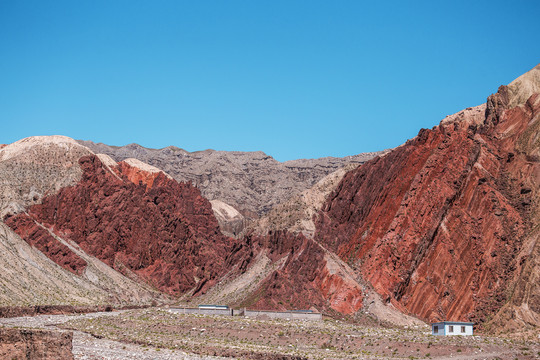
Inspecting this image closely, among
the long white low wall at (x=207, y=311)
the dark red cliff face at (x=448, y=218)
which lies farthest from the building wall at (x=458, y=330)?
the long white low wall at (x=207, y=311)

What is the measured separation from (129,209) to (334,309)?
72929 millimetres

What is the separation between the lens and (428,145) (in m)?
111

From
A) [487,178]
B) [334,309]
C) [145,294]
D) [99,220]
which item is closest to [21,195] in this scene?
[99,220]

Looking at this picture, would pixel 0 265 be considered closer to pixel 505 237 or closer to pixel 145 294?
pixel 145 294

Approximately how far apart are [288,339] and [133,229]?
279 ft

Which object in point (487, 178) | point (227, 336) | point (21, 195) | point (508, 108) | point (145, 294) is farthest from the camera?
point (21, 195)

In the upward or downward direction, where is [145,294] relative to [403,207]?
downward

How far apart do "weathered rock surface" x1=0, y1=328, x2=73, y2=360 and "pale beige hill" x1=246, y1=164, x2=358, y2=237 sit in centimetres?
7535

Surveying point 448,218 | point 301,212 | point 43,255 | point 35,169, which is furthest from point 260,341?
point 35,169

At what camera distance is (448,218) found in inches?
3851

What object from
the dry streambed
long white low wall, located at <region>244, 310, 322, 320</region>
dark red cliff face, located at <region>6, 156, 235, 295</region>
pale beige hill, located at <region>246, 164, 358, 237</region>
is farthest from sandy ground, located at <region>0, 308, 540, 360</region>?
dark red cliff face, located at <region>6, 156, 235, 295</region>

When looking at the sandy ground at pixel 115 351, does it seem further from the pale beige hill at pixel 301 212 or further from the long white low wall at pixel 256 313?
the pale beige hill at pixel 301 212

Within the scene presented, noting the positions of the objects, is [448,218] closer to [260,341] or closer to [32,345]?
[260,341]

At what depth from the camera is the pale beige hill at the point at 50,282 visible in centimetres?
10711
